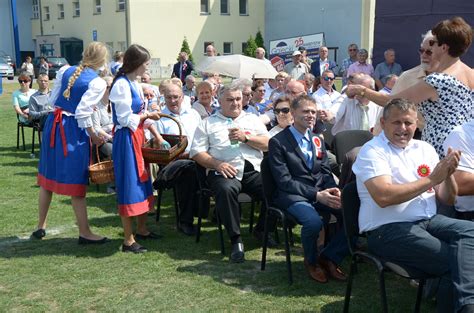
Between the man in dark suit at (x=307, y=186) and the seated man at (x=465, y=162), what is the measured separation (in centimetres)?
89

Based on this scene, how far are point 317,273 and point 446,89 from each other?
1.59 metres

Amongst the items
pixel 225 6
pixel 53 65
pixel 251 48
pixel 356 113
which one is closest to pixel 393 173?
pixel 356 113

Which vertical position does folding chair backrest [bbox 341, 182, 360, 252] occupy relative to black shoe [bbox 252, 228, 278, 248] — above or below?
above

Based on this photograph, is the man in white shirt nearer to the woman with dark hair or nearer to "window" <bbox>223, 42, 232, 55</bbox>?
the woman with dark hair

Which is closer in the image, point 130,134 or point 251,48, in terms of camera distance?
point 130,134

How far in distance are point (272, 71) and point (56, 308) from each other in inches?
245

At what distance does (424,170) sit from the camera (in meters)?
3.29

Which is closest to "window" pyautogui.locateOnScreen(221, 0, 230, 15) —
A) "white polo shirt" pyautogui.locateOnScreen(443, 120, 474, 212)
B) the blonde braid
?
the blonde braid

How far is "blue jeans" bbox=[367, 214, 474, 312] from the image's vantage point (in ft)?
9.27

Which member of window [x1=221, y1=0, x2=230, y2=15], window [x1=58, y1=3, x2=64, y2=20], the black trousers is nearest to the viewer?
the black trousers

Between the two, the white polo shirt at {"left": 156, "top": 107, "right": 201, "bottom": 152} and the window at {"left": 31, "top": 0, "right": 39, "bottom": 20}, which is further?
the window at {"left": 31, "top": 0, "right": 39, "bottom": 20}

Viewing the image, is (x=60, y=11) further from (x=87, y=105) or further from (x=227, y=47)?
(x=87, y=105)

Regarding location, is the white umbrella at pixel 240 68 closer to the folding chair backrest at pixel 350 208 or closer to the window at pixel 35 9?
the folding chair backrest at pixel 350 208

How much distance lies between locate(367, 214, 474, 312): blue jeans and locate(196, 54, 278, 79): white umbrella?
19.0 ft
